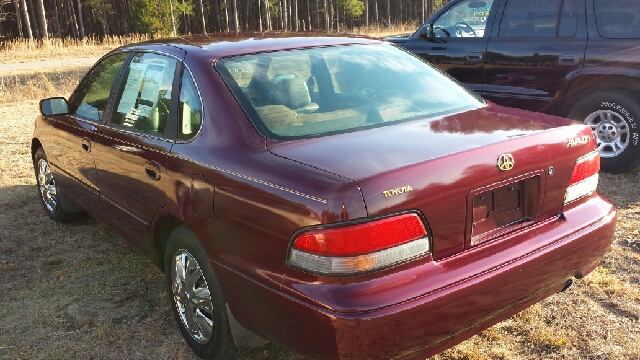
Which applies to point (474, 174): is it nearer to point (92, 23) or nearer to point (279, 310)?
point (279, 310)

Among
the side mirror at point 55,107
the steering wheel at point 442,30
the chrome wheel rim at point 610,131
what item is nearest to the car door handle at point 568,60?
the chrome wheel rim at point 610,131

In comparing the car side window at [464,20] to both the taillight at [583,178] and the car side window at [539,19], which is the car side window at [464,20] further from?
the taillight at [583,178]

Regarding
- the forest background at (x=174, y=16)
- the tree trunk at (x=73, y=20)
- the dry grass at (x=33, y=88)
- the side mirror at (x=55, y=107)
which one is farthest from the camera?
the tree trunk at (x=73, y=20)

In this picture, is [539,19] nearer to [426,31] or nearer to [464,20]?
[464,20]

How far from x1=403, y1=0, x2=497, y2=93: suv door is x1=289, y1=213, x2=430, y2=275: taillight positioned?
16.7ft

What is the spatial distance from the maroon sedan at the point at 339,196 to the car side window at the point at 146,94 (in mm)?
15

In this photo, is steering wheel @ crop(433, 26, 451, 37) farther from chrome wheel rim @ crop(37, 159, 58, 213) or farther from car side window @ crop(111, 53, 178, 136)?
chrome wheel rim @ crop(37, 159, 58, 213)

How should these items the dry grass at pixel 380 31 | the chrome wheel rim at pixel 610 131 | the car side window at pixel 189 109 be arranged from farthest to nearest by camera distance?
the dry grass at pixel 380 31, the chrome wheel rim at pixel 610 131, the car side window at pixel 189 109

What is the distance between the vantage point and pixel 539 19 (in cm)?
649

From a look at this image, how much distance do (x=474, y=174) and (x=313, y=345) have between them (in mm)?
914

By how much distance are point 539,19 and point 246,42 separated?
4323mm

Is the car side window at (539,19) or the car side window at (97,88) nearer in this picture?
the car side window at (97,88)

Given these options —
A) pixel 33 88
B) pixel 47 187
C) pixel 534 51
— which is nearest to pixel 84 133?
pixel 47 187

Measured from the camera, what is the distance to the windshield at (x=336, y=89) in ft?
9.20
